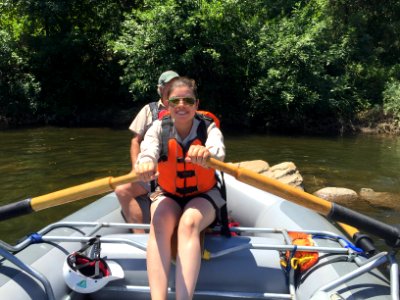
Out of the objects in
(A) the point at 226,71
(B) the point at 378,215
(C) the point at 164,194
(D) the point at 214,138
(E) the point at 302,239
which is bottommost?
(B) the point at 378,215

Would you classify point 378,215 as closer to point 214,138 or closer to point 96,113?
point 214,138

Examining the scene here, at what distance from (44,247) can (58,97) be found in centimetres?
1207

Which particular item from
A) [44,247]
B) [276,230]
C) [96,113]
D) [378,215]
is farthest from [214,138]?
[96,113]

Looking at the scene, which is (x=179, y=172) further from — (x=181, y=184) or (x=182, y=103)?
(x=182, y=103)

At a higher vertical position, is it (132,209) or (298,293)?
(132,209)

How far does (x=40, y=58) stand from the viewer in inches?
534

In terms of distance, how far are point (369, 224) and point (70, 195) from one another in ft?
4.90

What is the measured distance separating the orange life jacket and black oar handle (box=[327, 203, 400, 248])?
2.29 feet

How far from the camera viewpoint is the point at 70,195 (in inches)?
90.3

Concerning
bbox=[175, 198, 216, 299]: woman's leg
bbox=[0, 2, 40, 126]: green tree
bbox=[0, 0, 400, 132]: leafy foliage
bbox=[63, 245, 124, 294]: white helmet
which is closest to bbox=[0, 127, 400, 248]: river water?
bbox=[0, 0, 400, 132]: leafy foliage

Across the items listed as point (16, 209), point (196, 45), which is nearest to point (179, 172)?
point (16, 209)

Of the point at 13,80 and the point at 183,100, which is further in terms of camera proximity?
the point at 13,80

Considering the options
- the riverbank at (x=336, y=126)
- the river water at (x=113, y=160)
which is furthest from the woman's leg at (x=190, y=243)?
the riverbank at (x=336, y=126)

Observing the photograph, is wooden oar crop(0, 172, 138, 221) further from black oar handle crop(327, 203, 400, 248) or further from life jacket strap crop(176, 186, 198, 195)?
black oar handle crop(327, 203, 400, 248)
